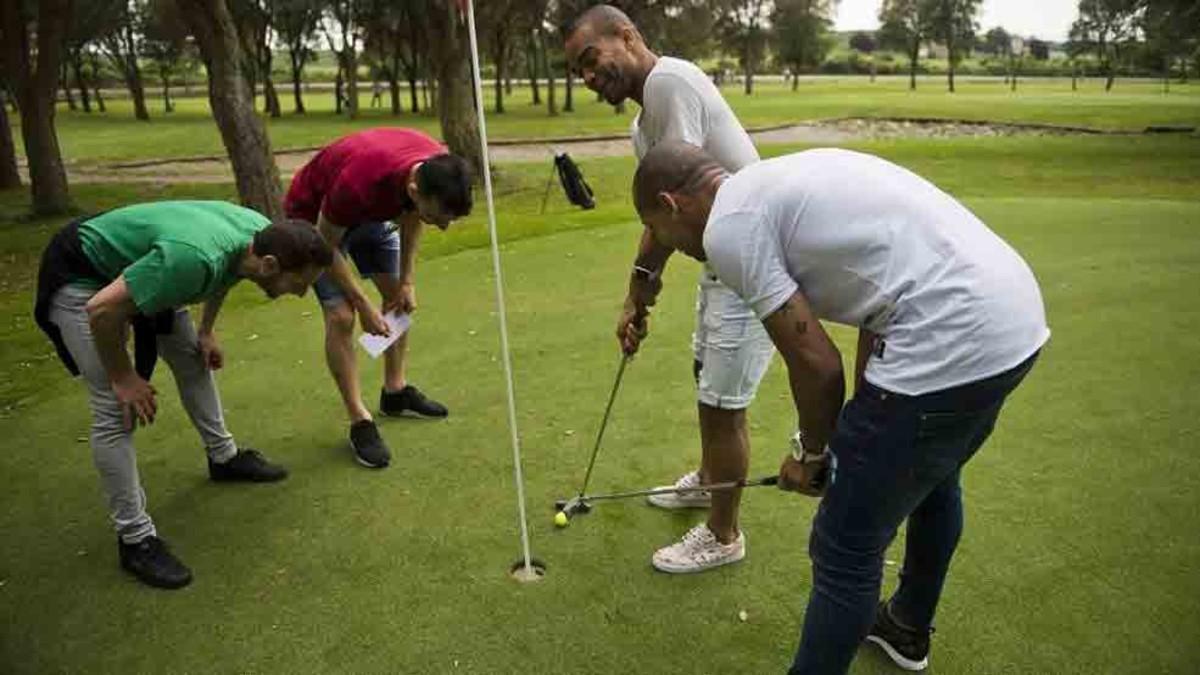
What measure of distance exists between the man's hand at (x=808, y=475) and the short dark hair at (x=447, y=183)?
5.75ft

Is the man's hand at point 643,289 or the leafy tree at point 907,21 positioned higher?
the leafy tree at point 907,21

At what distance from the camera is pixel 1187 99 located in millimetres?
32719

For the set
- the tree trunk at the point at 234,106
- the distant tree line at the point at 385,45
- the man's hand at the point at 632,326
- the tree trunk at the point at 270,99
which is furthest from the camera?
the tree trunk at the point at 270,99

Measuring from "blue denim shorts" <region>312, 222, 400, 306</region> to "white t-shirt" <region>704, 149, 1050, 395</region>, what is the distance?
257 cm

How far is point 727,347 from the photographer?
9.20 ft

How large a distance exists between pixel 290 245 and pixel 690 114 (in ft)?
4.31

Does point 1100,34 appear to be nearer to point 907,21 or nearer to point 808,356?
point 907,21

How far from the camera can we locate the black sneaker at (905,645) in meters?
2.50

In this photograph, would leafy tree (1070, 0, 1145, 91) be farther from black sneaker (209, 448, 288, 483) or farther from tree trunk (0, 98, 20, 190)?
black sneaker (209, 448, 288, 483)

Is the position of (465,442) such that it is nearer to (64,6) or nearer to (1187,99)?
(64,6)

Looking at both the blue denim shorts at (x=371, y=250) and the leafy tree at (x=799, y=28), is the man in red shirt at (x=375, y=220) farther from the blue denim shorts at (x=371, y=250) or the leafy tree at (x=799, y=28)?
the leafy tree at (x=799, y=28)

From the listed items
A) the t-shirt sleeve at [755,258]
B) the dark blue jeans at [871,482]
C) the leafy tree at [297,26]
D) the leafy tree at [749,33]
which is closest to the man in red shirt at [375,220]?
the t-shirt sleeve at [755,258]

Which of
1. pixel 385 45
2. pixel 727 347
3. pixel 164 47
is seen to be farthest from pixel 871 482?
pixel 164 47

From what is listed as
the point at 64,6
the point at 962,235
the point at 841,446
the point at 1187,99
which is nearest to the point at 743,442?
the point at 841,446
